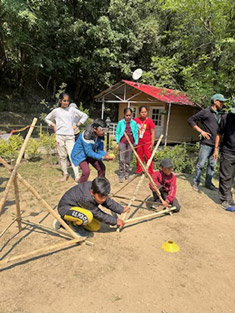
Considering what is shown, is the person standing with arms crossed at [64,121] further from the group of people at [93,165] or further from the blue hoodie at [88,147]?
the blue hoodie at [88,147]

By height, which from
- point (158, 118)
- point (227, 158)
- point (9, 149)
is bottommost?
point (9, 149)

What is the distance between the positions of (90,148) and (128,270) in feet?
6.76

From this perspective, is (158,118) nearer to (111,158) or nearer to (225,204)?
(225,204)

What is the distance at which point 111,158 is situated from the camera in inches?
147

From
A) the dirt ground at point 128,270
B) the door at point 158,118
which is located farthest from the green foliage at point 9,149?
the door at point 158,118

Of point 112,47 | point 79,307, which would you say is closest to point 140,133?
point 79,307

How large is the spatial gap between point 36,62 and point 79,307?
53.9 feet

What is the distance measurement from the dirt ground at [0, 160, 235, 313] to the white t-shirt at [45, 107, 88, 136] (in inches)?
78.6

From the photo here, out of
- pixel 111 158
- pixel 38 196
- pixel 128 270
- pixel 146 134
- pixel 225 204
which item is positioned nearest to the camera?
pixel 128 270

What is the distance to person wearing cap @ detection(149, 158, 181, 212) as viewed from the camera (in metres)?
3.95

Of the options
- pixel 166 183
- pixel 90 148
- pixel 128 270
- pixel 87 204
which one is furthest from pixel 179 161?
pixel 128 270

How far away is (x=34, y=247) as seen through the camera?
2963 millimetres

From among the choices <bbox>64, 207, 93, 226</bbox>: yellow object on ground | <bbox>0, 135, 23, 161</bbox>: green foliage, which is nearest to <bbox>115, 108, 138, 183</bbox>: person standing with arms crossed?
<bbox>64, 207, 93, 226</bbox>: yellow object on ground

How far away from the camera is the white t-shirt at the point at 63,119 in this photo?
5.27 metres
